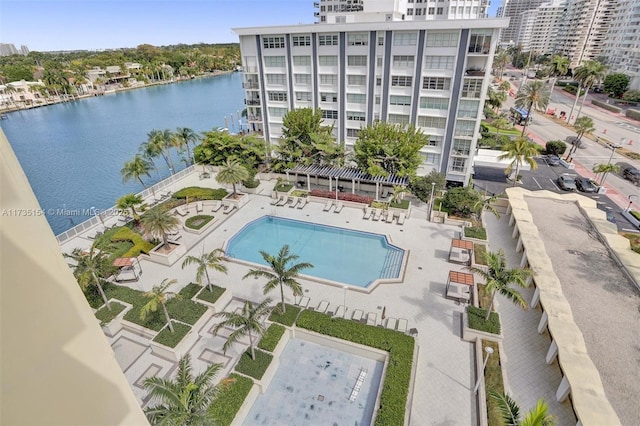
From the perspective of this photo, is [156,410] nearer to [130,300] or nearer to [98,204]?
[130,300]

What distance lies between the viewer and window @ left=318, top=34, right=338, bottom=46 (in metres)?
38.8

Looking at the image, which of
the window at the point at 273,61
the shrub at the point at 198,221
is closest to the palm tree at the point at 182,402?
the shrub at the point at 198,221

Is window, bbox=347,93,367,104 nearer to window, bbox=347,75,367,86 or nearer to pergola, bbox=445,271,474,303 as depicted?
window, bbox=347,75,367,86

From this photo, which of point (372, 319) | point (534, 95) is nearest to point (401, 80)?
point (534, 95)

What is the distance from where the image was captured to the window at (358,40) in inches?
1476

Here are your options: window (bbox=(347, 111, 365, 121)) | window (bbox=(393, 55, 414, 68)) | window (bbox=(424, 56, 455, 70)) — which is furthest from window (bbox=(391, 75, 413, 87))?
window (bbox=(347, 111, 365, 121))

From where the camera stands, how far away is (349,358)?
19.8 m

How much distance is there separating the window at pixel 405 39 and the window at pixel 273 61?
14.3 meters

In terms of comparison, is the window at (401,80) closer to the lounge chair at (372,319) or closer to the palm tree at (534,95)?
the palm tree at (534,95)

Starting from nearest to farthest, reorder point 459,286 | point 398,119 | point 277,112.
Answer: point 459,286 < point 398,119 < point 277,112

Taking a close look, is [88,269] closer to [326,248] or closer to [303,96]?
[326,248]

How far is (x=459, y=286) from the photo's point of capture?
23812 mm

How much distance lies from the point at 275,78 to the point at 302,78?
12.9ft

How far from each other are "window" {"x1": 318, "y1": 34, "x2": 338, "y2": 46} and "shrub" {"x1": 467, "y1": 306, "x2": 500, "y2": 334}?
3225 centimetres
